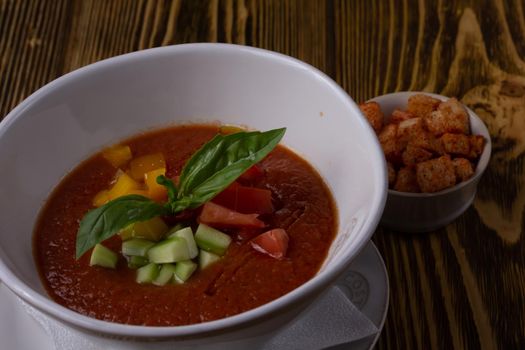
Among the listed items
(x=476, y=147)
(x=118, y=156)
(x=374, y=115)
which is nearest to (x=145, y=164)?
(x=118, y=156)

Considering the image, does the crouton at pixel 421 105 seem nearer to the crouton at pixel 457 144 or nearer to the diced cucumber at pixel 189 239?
the crouton at pixel 457 144

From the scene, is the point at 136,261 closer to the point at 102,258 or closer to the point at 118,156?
the point at 102,258

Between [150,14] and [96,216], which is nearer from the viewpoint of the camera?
[96,216]

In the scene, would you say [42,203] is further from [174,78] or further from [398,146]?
[398,146]

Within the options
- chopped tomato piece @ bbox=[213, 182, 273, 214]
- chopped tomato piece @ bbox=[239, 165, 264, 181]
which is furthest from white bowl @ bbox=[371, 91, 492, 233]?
chopped tomato piece @ bbox=[213, 182, 273, 214]

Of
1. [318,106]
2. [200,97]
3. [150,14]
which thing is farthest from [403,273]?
[150,14]

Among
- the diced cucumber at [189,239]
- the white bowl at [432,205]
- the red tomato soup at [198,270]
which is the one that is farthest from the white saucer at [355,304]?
the diced cucumber at [189,239]
